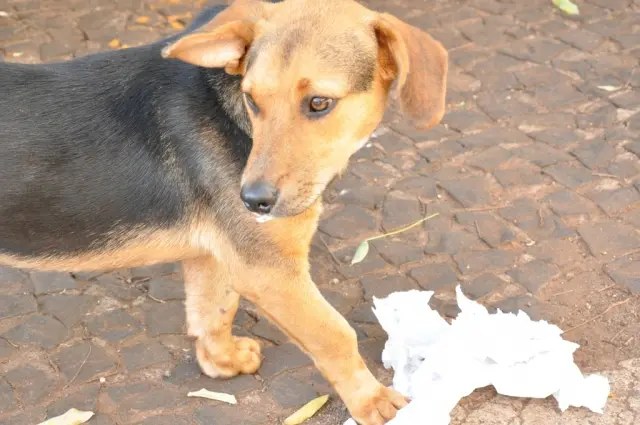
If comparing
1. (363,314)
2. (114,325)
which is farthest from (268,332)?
(114,325)

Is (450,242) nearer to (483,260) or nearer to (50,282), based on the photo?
(483,260)

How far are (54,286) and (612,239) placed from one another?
3.79m

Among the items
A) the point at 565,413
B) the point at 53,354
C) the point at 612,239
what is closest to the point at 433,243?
the point at 612,239

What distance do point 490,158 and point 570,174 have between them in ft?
2.06

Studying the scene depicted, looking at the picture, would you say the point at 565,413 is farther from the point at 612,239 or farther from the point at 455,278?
the point at 612,239

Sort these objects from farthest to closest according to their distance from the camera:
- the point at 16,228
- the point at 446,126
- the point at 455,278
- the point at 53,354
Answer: the point at 446,126, the point at 455,278, the point at 53,354, the point at 16,228

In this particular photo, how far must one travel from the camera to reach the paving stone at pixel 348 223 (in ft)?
20.9

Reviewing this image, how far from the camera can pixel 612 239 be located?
6.12 metres

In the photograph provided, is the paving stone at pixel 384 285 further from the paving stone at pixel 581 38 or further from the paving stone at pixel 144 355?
the paving stone at pixel 581 38

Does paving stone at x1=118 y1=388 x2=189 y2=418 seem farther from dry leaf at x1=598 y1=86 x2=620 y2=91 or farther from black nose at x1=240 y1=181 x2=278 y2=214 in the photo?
dry leaf at x1=598 y1=86 x2=620 y2=91

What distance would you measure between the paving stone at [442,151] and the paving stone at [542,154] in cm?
49

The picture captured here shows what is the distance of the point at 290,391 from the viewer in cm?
513

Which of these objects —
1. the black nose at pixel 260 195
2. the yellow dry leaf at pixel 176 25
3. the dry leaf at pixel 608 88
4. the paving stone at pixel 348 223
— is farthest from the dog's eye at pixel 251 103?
the yellow dry leaf at pixel 176 25

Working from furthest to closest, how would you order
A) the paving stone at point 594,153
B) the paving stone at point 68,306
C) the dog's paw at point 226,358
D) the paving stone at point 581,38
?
the paving stone at point 581,38
the paving stone at point 594,153
the paving stone at point 68,306
the dog's paw at point 226,358
